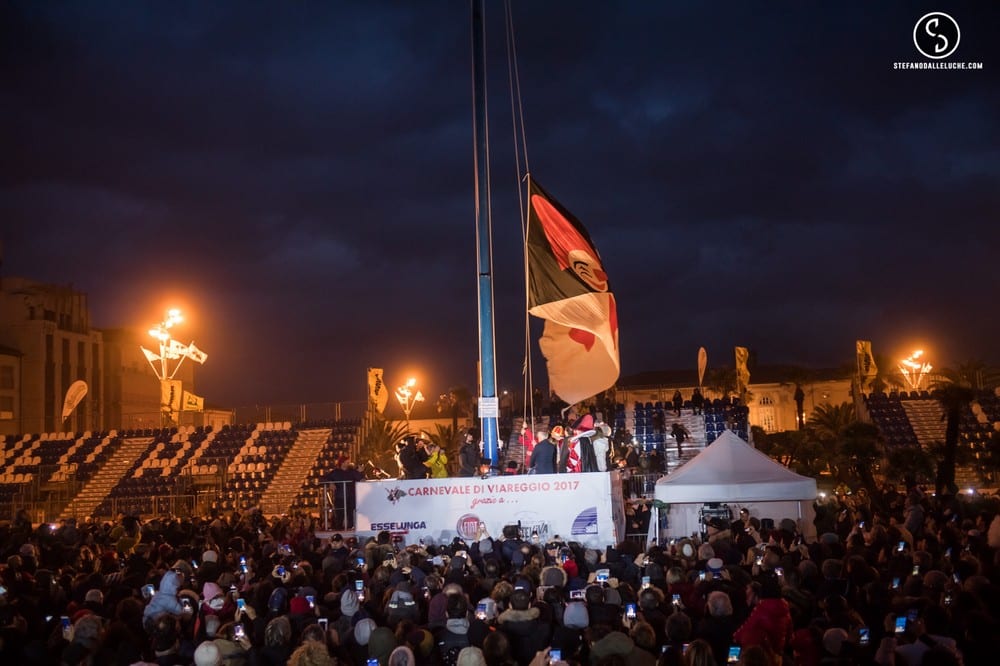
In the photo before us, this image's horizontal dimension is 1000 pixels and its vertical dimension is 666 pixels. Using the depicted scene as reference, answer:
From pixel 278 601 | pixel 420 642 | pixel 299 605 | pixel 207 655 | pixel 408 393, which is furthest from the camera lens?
pixel 408 393

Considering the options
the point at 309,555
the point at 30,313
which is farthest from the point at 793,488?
the point at 30,313

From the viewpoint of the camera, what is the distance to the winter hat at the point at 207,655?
7594 mm

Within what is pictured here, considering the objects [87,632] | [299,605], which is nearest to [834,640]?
[299,605]

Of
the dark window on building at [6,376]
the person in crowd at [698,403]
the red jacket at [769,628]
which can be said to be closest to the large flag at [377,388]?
the person in crowd at [698,403]

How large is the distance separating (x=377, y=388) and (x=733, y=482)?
1404 inches

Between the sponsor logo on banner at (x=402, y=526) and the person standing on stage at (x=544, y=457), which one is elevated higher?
the person standing on stage at (x=544, y=457)

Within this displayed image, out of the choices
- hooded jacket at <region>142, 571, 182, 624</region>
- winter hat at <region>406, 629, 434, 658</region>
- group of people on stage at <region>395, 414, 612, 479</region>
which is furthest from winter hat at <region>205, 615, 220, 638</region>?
group of people on stage at <region>395, 414, 612, 479</region>

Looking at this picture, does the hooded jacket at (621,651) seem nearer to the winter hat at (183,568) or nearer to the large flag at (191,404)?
the winter hat at (183,568)

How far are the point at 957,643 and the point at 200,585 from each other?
873cm

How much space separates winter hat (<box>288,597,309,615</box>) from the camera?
9.49 meters

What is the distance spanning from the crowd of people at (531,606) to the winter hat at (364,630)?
0.03 meters

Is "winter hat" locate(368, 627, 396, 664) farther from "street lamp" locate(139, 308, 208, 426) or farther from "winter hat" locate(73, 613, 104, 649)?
"street lamp" locate(139, 308, 208, 426)

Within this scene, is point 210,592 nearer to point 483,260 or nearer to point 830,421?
point 483,260

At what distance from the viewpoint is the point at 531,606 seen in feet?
28.4
